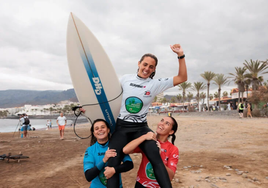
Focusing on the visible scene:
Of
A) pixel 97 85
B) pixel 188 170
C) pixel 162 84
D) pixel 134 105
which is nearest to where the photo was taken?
pixel 134 105

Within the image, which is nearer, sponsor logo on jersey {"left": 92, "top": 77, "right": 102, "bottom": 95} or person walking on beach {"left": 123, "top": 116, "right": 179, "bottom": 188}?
person walking on beach {"left": 123, "top": 116, "right": 179, "bottom": 188}

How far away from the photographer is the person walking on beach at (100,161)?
7.06 feet

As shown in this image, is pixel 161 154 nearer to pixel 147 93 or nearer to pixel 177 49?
pixel 147 93

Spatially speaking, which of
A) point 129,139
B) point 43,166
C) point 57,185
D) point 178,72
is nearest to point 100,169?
point 129,139

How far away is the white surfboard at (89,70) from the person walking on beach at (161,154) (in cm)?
108

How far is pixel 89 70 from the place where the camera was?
3.35 meters

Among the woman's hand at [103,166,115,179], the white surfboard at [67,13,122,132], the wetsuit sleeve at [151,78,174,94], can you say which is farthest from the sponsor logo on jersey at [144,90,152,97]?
the woman's hand at [103,166,115,179]

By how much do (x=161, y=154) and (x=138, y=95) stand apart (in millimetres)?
855

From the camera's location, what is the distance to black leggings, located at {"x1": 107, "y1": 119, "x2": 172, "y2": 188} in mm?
2078

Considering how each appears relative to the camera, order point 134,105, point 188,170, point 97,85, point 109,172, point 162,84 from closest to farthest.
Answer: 1. point 109,172
2. point 134,105
3. point 162,84
4. point 97,85
5. point 188,170

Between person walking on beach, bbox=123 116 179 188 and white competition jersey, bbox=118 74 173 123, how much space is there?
337mm

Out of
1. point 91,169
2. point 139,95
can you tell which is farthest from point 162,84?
point 91,169

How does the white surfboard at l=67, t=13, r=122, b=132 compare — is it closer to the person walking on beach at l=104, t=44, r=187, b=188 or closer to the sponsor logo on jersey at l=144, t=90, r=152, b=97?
the person walking on beach at l=104, t=44, r=187, b=188

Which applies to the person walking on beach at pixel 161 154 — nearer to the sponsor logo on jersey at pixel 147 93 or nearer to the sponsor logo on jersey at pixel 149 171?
the sponsor logo on jersey at pixel 149 171
